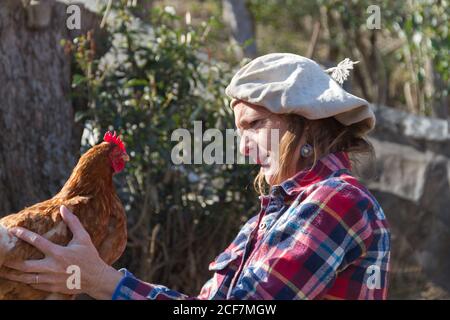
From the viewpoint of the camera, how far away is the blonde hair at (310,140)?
2.51 m

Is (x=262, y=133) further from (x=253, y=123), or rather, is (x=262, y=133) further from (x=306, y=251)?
(x=306, y=251)

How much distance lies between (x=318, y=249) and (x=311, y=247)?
0.8 inches

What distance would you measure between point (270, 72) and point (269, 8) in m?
8.38

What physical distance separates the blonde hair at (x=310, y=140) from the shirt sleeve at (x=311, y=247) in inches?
7.3

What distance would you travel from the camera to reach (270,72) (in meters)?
2.54

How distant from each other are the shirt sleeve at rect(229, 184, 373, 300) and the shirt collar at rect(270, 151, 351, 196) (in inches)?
3.7

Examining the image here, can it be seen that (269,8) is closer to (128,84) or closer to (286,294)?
(128,84)

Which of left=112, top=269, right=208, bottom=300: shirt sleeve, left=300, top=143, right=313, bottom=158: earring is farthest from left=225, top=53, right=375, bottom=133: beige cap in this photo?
left=112, top=269, right=208, bottom=300: shirt sleeve

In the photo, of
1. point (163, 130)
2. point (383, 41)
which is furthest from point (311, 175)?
point (383, 41)

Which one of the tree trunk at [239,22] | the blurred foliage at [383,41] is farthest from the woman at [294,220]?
the tree trunk at [239,22]

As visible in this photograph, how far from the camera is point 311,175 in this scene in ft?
8.11

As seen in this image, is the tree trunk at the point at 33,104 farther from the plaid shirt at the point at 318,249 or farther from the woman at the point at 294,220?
the plaid shirt at the point at 318,249

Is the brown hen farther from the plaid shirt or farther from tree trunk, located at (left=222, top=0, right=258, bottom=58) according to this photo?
tree trunk, located at (left=222, top=0, right=258, bottom=58)
